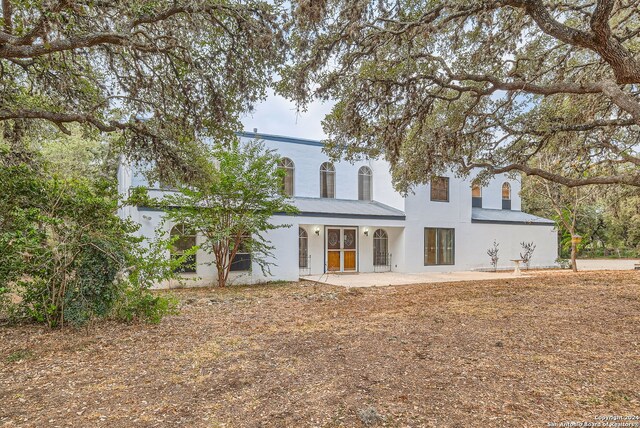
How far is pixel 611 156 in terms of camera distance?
1093cm

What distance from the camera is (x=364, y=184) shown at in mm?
17656

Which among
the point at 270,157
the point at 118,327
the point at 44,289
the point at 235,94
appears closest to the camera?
the point at 44,289

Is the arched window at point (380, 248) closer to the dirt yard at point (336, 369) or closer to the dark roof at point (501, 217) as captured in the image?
the dark roof at point (501, 217)

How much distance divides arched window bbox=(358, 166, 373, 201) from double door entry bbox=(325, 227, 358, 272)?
2.27 metres

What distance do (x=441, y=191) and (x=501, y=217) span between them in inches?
171

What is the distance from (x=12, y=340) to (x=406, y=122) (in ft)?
24.7

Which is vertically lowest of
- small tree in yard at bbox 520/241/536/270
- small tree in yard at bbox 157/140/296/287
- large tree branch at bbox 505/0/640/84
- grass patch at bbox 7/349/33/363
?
grass patch at bbox 7/349/33/363

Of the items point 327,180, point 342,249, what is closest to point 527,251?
point 342,249

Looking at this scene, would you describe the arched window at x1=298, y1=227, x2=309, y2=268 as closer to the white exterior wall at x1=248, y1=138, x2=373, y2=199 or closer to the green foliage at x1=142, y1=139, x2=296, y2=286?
the white exterior wall at x1=248, y1=138, x2=373, y2=199

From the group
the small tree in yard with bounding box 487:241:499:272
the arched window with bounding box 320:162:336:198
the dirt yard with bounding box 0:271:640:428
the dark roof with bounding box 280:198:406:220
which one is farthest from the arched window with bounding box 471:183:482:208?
the dirt yard with bounding box 0:271:640:428

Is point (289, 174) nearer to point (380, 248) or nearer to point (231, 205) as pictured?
point (231, 205)

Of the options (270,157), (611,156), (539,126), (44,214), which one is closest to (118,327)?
(44,214)

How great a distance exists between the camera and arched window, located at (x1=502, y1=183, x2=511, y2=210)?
21.0 metres

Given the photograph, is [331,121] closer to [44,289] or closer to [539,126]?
[539,126]
